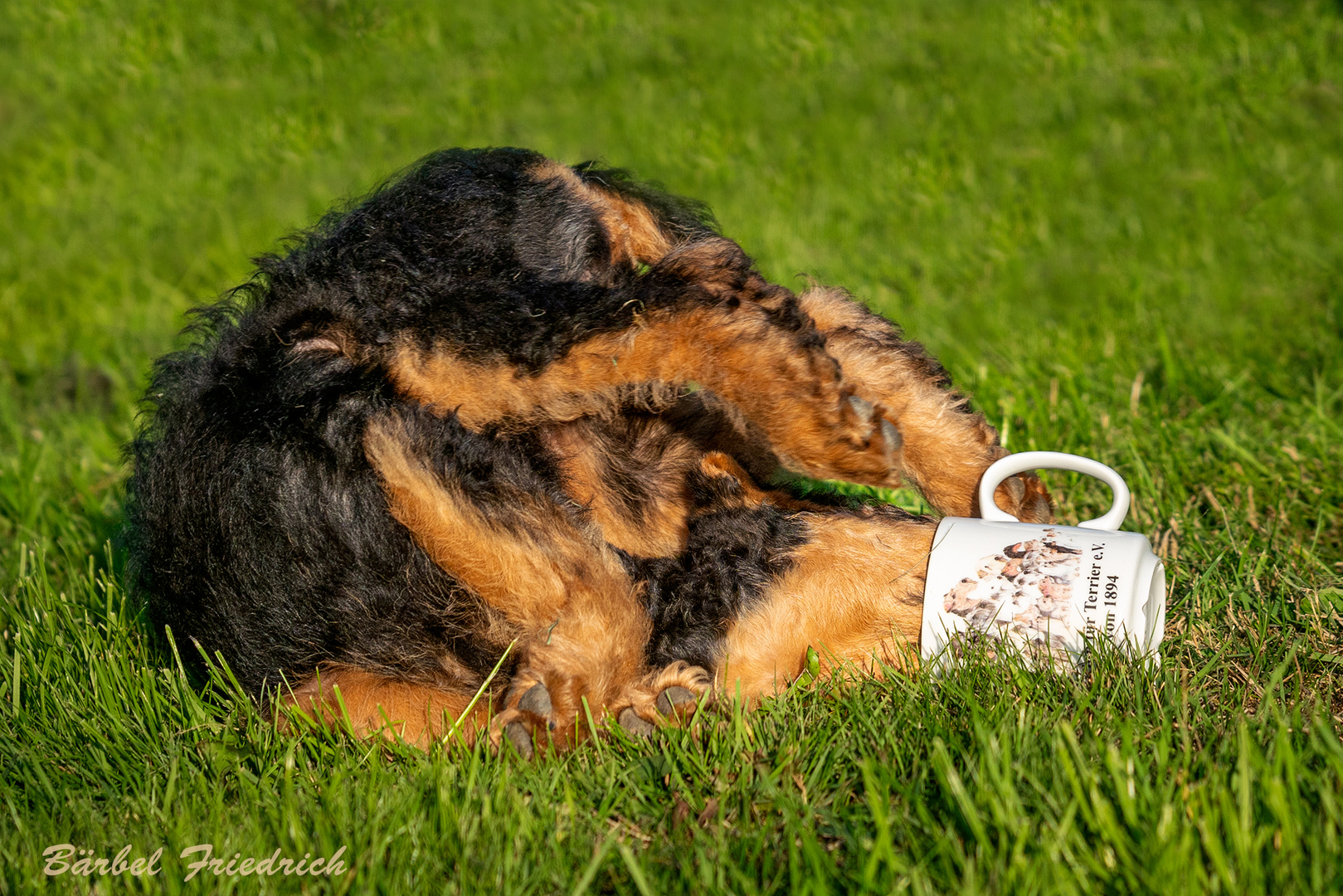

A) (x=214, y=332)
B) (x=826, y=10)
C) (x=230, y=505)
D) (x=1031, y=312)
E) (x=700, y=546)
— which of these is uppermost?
(x=826, y=10)

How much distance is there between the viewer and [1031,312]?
18.8 feet

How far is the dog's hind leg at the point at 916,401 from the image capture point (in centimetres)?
230

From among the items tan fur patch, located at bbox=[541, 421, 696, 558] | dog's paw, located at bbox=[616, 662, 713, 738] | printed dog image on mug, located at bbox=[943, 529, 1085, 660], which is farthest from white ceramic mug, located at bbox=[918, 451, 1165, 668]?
tan fur patch, located at bbox=[541, 421, 696, 558]

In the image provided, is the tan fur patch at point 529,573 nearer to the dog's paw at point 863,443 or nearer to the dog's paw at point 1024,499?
the dog's paw at point 863,443

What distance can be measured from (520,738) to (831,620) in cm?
72

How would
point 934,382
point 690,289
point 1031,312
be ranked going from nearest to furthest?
point 690,289 → point 934,382 → point 1031,312

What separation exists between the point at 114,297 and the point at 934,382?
19.4 ft

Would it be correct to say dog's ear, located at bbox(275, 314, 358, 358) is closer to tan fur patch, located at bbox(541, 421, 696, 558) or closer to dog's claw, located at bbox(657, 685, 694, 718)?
tan fur patch, located at bbox(541, 421, 696, 558)

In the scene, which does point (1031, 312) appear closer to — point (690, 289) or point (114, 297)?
point (690, 289)

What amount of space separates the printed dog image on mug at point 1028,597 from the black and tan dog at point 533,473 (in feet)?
0.59

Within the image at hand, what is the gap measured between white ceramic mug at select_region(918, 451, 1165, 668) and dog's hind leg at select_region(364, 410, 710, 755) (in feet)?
1.78

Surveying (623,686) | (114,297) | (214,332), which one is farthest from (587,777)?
(114,297)

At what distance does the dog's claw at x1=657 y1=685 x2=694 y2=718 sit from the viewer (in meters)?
2.20

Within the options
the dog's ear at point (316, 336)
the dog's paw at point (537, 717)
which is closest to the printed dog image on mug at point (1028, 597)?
the dog's paw at point (537, 717)
